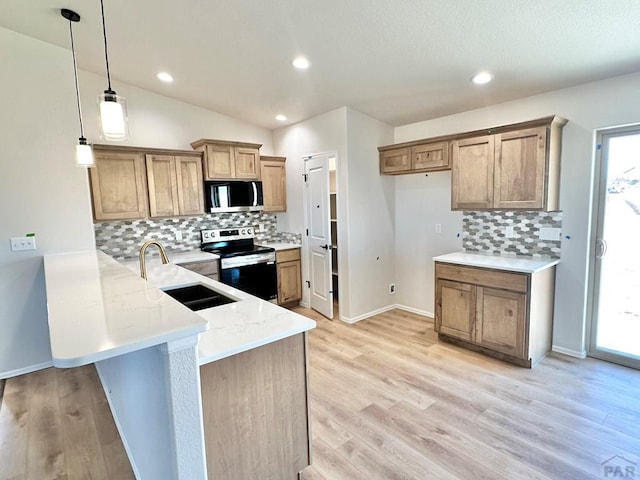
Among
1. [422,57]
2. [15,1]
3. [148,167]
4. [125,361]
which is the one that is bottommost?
[125,361]

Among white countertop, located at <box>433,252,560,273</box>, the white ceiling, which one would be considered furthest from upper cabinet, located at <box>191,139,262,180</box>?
white countertop, located at <box>433,252,560,273</box>

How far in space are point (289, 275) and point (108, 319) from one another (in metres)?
3.59

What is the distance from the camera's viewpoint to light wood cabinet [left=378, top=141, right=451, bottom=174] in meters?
3.66

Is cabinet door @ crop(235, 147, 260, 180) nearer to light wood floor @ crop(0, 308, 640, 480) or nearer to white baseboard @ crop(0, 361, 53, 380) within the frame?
light wood floor @ crop(0, 308, 640, 480)

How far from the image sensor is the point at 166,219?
422 centimetres

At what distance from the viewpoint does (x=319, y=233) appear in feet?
14.5

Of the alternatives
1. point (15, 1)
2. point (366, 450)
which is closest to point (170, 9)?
point (15, 1)

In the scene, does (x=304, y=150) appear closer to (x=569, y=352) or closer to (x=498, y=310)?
(x=498, y=310)

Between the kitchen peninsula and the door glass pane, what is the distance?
9.77 ft

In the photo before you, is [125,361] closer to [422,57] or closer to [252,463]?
[252,463]

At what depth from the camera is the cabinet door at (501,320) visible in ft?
9.74

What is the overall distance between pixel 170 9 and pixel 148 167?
1.85 meters

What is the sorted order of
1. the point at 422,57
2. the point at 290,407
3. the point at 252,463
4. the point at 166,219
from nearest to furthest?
the point at 252,463 → the point at 290,407 → the point at 422,57 → the point at 166,219

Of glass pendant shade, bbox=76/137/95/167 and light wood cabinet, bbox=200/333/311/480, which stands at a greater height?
glass pendant shade, bbox=76/137/95/167
